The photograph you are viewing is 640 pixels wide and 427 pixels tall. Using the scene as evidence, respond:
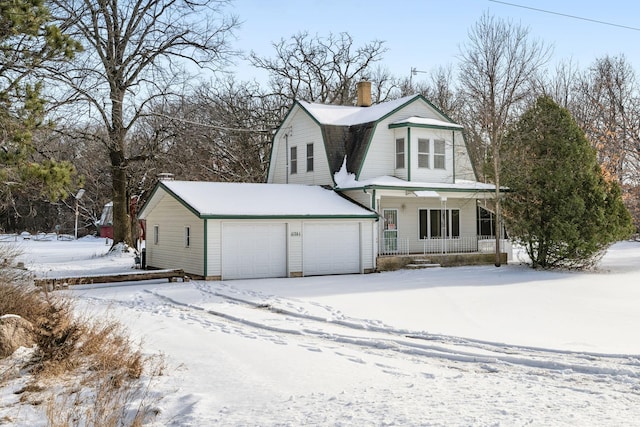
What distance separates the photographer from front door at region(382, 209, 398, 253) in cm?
2697

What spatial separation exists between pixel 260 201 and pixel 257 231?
1584 millimetres

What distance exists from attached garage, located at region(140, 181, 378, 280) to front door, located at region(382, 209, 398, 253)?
2.22 m

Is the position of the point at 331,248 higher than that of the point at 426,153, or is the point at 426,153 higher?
the point at 426,153

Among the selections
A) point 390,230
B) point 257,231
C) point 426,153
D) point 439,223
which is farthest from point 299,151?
point 257,231

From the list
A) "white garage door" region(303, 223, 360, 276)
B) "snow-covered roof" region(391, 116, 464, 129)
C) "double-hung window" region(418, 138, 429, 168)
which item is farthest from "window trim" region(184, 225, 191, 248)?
"double-hung window" region(418, 138, 429, 168)

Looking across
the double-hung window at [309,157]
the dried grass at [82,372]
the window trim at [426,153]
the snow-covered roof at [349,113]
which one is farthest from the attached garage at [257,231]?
the dried grass at [82,372]

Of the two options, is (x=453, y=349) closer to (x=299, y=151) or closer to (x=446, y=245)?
(x=446, y=245)

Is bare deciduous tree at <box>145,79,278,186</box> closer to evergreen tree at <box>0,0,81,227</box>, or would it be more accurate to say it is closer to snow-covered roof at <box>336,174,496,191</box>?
snow-covered roof at <box>336,174,496,191</box>

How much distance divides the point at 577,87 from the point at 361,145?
2855 cm

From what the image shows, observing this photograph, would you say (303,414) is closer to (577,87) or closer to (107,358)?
(107,358)

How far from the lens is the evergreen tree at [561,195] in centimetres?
Result: 2366

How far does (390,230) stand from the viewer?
27438 millimetres

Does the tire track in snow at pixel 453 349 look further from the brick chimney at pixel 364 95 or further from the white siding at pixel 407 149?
the brick chimney at pixel 364 95

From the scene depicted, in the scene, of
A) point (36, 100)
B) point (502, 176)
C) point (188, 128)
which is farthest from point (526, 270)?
point (188, 128)
